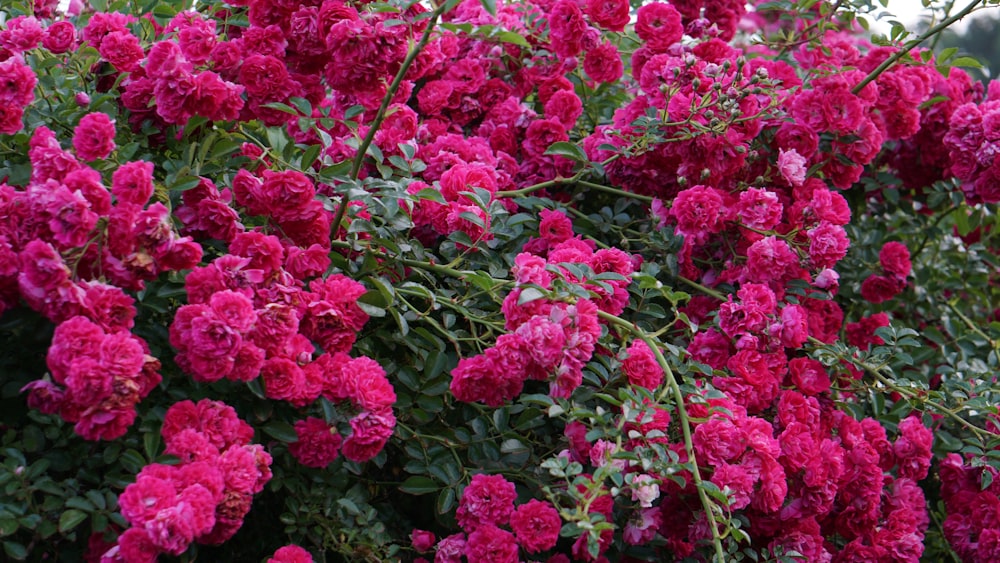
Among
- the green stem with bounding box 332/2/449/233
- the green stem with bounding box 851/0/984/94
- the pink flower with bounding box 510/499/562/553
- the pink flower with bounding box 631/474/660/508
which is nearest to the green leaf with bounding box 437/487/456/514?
the pink flower with bounding box 510/499/562/553

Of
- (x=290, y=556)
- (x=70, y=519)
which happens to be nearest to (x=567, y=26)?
(x=290, y=556)

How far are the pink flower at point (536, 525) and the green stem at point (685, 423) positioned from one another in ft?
0.83

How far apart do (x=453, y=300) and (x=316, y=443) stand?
1.37ft

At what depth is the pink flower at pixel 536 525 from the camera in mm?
1593

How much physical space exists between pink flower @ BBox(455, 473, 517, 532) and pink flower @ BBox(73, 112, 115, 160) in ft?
2.83

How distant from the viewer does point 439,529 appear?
1.86 m

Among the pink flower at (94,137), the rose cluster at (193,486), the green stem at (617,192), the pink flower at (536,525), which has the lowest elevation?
the pink flower at (536,525)

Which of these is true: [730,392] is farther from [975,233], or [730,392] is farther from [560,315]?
[975,233]

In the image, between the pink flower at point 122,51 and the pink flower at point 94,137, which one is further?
the pink flower at point 122,51

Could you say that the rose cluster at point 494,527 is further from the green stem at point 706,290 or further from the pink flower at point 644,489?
the green stem at point 706,290

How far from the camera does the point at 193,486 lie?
4.33 ft

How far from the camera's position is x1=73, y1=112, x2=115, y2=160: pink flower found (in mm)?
1538

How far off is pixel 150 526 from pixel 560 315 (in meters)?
0.70

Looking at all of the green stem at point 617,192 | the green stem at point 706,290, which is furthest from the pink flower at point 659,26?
the green stem at point 706,290
